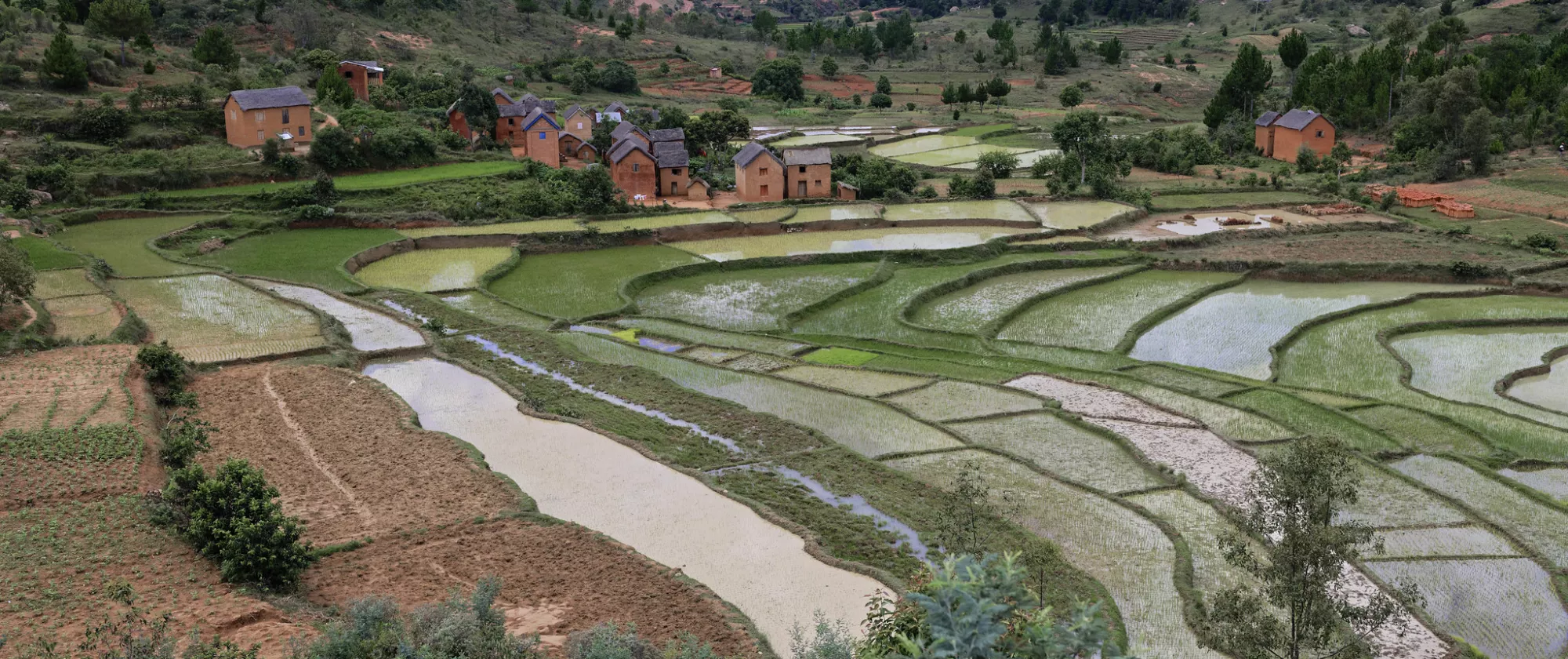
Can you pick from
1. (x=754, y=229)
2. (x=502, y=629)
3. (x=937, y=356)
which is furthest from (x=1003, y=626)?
Result: (x=754, y=229)

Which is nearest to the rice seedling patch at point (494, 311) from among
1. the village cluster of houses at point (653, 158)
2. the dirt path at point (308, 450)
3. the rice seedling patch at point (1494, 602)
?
the dirt path at point (308, 450)

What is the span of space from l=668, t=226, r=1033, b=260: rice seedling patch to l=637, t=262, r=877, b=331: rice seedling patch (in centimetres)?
129

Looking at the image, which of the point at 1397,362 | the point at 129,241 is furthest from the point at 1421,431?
the point at 129,241

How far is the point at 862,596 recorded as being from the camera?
13.0 meters

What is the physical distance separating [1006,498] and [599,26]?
74.8 m

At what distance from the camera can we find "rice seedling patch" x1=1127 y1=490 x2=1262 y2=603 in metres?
13.7

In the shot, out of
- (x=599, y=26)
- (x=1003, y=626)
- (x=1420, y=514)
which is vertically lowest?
(x=1420, y=514)

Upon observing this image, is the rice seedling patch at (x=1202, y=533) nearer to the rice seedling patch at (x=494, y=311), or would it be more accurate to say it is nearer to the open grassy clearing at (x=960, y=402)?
the open grassy clearing at (x=960, y=402)

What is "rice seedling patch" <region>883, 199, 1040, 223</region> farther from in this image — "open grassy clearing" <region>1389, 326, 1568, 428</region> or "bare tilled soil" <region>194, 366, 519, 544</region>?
"bare tilled soil" <region>194, 366, 519, 544</region>

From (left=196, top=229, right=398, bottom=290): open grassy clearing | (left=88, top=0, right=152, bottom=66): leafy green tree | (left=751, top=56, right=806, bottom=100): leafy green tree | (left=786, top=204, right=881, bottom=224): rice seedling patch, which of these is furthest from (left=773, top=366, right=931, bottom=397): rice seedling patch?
(left=751, top=56, right=806, bottom=100): leafy green tree

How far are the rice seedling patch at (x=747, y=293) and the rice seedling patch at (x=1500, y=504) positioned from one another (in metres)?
13.3

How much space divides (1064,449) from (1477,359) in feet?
36.4

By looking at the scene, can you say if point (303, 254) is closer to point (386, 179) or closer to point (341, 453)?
point (386, 179)

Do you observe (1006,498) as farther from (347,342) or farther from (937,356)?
(347,342)
